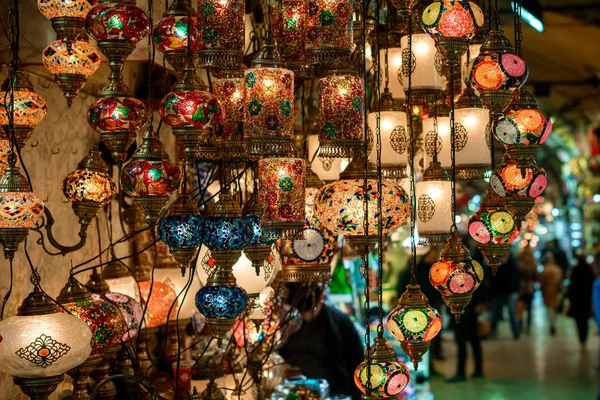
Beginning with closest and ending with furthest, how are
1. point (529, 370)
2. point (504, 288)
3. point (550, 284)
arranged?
point (529, 370) → point (504, 288) → point (550, 284)

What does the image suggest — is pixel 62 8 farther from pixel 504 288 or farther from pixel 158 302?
pixel 504 288

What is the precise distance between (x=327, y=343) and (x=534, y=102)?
2.60 metres

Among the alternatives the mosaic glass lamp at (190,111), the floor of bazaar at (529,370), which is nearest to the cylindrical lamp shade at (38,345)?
the mosaic glass lamp at (190,111)

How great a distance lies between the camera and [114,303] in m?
2.82

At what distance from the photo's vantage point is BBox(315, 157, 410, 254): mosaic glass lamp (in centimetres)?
276

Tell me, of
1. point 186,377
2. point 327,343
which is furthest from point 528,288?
point 186,377

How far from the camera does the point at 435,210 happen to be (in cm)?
314

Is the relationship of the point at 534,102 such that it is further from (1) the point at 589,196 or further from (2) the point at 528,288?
(1) the point at 589,196

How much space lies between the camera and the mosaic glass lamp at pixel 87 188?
8.57 ft

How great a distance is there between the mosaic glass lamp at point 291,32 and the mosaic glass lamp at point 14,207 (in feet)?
2.59

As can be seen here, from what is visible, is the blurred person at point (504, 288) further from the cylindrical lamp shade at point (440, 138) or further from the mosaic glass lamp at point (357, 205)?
the mosaic glass lamp at point (357, 205)

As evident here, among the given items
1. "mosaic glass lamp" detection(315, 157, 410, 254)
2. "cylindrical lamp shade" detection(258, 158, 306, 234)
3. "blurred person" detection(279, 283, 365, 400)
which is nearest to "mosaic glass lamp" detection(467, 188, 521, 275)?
"mosaic glass lamp" detection(315, 157, 410, 254)

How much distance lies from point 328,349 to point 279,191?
2696 mm

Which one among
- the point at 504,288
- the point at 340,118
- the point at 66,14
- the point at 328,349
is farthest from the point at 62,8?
the point at 504,288
